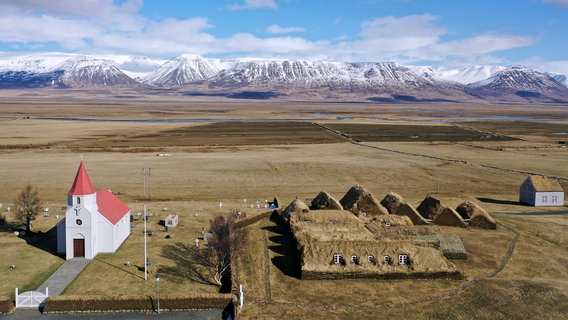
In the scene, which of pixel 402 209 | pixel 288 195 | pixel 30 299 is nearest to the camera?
pixel 30 299

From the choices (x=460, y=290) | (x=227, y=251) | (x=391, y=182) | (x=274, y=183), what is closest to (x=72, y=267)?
(x=227, y=251)

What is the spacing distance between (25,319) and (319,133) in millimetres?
156121

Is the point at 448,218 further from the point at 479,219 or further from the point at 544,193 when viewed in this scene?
the point at 544,193

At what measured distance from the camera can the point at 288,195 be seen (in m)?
83.8

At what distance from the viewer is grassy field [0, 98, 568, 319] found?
41.8 meters

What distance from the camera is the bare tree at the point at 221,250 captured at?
149 ft

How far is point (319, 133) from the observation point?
188m

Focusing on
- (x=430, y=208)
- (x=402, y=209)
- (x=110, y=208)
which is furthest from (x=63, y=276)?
(x=430, y=208)

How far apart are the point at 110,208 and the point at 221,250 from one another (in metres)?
16.9

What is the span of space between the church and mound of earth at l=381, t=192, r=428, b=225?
35.9 m

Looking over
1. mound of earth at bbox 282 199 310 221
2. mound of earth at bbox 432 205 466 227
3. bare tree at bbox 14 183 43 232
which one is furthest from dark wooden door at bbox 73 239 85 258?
mound of earth at bbox 432 205 466 227

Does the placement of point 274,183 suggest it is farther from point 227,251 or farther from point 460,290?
point 460,290

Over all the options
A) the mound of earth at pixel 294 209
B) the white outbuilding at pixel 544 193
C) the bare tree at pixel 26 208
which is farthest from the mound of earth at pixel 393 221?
the bare tree at pixel 26 208

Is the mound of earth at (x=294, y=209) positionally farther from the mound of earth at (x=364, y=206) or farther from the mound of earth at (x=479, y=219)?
the mound of earth at (x=479, y=219)
